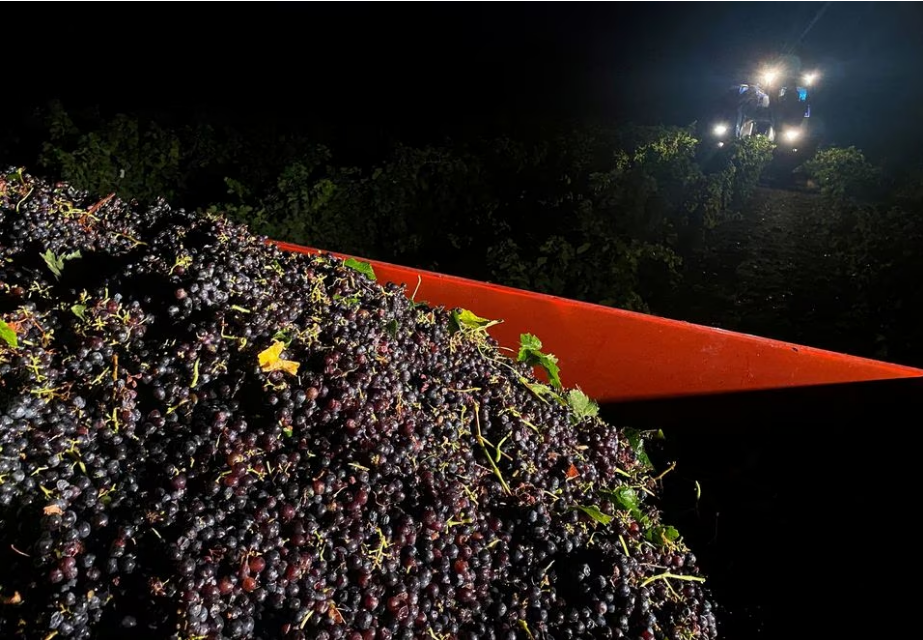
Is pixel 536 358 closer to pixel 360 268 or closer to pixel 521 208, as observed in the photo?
pixel 360 268

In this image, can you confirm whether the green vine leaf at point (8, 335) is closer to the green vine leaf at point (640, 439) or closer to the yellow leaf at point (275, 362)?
the yellow leaf at point (275, 362)

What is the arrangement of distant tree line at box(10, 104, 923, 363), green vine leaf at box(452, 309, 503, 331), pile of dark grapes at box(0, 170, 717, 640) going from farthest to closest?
distant tree line at box(10, 104, 923, 363), green vine leaf at box(452, 309, 503, 331), pile of dark grapes at box(0, 170, 717, 640)

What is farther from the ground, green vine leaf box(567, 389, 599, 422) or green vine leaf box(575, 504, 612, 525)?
green vine leaf box(567, 389, 599, 422)

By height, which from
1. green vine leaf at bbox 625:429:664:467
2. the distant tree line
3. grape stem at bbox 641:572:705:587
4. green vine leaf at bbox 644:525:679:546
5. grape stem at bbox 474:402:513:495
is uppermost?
the distant tree line

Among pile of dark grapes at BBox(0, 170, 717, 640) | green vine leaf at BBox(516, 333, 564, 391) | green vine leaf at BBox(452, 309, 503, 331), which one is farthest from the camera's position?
green vine leaf at BBox(516, 333, 564, 391)

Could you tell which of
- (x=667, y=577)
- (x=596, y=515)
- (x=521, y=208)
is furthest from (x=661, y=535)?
(x=521, y=208)

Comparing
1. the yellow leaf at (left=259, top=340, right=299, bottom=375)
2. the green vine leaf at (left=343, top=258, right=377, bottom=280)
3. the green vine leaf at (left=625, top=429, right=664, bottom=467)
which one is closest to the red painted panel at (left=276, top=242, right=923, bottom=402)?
the green vine leaf at (left=625, top=429, right=664, bottom=467)

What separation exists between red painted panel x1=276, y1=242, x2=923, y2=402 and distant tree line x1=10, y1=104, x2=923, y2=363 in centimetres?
194

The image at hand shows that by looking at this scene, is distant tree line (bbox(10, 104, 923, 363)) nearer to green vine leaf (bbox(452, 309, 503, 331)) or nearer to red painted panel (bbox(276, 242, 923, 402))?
red painted panel (bbox(276, 242, 923, 402))

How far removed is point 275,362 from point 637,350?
1.59m

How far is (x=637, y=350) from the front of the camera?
2332 millimetres

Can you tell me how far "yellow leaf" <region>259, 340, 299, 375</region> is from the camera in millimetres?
1290

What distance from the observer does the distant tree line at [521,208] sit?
15.4 feet

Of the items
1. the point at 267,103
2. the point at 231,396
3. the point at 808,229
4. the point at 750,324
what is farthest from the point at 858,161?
the point at 267,103
